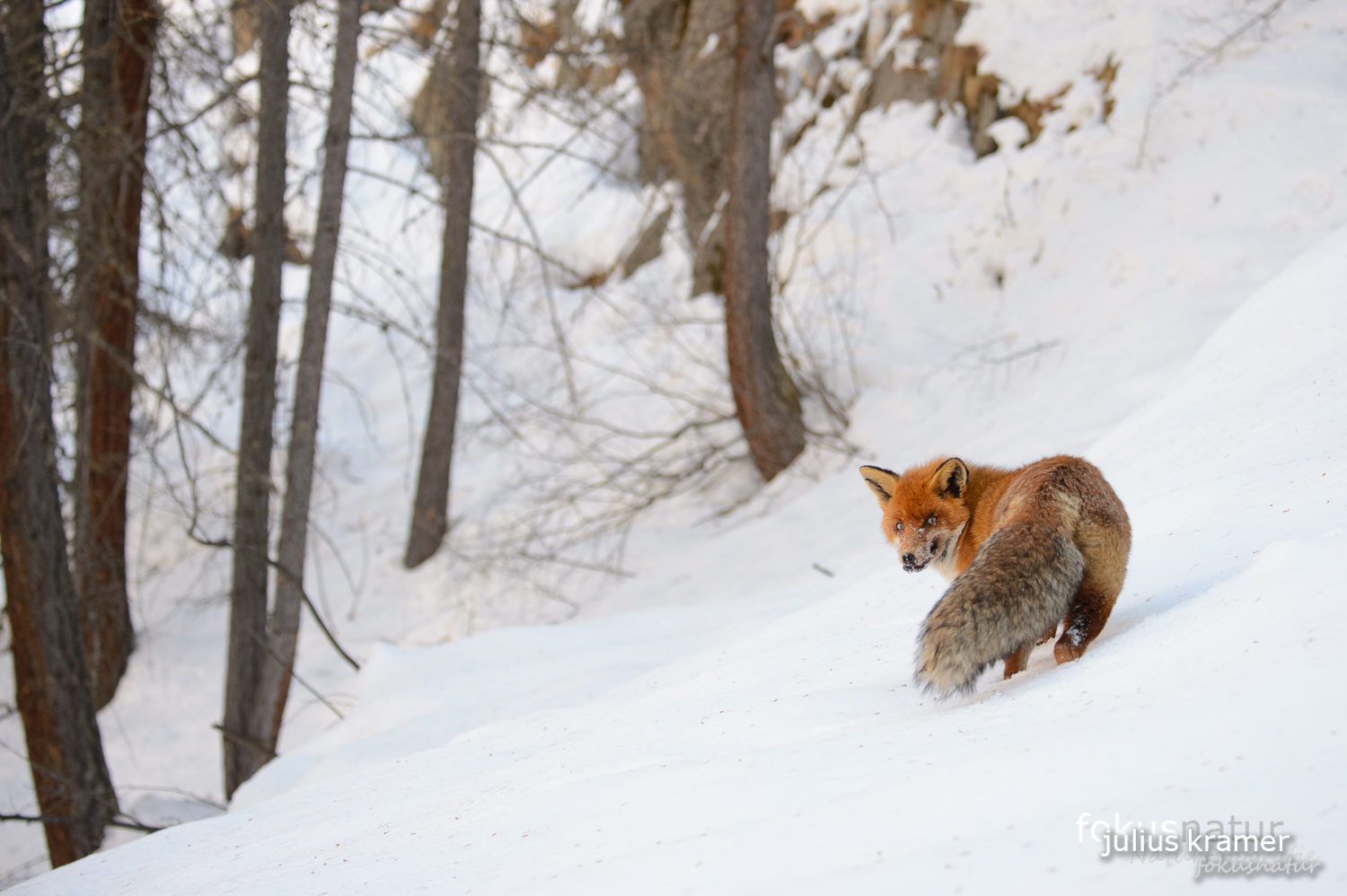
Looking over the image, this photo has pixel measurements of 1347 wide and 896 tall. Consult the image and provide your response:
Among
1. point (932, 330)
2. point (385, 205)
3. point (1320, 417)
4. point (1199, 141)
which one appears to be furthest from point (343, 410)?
point (1320, 417)

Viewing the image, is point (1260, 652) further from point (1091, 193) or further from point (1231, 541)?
Result: point (1091, 193)

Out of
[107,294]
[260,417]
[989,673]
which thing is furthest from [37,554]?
[989,673]

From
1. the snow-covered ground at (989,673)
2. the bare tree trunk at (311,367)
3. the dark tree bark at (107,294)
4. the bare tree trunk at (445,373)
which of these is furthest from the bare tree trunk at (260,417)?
the bare tree trunk at (445,373)

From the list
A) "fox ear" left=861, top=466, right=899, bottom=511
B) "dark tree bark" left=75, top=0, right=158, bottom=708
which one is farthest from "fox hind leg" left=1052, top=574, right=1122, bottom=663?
"dark tree bark" left=75, top=0, right=158, bottom=708

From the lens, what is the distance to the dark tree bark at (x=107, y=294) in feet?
19.9

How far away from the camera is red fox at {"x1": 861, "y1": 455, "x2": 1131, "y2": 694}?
2.29 meters

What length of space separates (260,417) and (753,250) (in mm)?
4947

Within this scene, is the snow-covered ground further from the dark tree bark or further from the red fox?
the dark tree bark

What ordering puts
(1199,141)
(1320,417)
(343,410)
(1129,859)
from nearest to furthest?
(1129,859), (1320,417), (1199,141), (343,410)

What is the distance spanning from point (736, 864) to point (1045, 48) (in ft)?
39.6

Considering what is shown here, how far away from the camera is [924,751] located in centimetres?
207

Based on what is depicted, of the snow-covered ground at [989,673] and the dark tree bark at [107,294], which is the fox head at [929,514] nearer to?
the snow-covered ground at [989,673]

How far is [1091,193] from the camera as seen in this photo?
10.1m

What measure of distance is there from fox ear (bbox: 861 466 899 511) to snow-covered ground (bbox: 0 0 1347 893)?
565 mm
